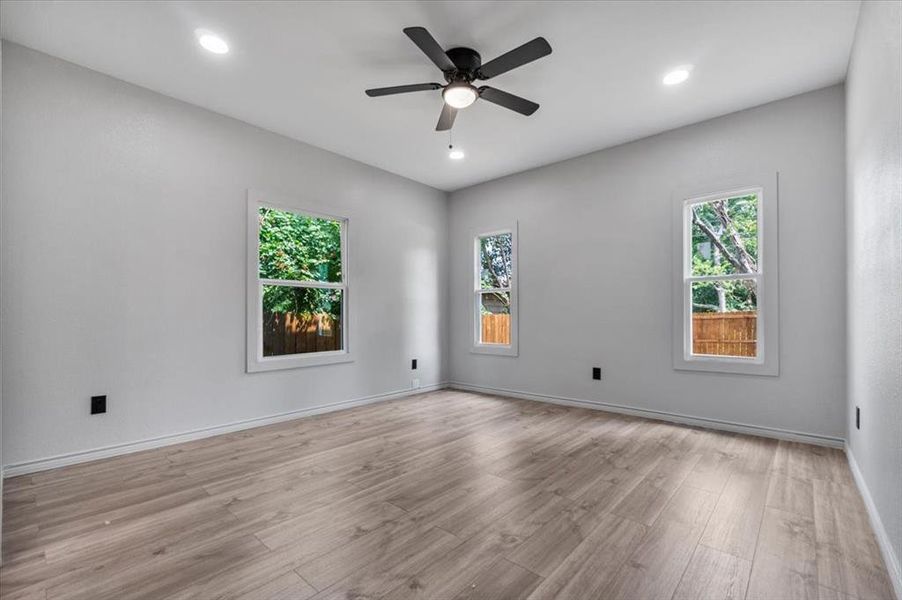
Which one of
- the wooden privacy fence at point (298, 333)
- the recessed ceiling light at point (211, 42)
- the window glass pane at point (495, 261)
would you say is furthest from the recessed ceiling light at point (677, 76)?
the wooden privacy fence at point (298, 333)

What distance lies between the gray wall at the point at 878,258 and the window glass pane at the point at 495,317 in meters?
3.12

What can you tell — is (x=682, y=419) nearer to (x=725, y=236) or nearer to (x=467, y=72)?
(x=725, y=236)

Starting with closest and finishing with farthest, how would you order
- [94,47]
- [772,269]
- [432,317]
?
1. [94,47]
2. [772,269]
3. [432,317]

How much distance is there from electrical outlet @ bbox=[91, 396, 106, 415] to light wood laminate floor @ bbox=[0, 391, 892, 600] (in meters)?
0.35

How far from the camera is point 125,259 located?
2.96 m

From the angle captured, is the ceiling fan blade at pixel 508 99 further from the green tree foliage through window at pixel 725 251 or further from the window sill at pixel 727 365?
the window sill at pixel 727 365

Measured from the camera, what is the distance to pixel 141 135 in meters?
3.05

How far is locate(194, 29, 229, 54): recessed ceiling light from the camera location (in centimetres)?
247

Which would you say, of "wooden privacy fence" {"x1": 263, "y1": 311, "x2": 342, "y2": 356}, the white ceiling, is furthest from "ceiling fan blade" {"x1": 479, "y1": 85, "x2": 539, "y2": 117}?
"wooden privacy fence" {"x1": 263, "y1": 311, "x2": 342, "y2": 356}

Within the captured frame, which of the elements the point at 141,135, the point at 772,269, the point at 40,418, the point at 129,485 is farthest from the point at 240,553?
the point at 772,269

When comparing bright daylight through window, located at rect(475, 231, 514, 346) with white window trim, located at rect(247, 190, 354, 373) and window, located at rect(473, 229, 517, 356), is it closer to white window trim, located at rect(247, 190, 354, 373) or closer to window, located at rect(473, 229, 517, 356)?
→ window, located at rect(473, 229, 517, 356)

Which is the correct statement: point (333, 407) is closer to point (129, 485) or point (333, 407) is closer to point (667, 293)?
point (129, 485)

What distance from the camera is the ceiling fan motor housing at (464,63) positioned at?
2.58m

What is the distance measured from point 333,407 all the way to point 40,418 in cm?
219
